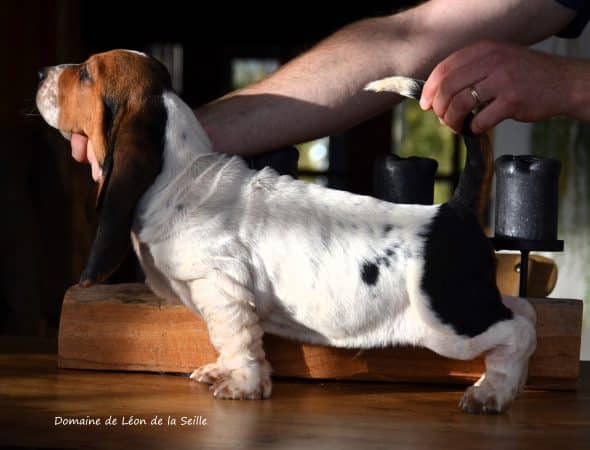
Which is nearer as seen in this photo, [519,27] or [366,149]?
[519,27]

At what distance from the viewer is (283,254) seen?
1583 millimetres

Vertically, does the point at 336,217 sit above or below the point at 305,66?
below

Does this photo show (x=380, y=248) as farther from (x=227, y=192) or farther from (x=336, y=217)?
(x=227, y=192)

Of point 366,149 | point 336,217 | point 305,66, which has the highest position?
point 305,66

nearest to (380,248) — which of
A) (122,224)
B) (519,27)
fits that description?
(122,224)

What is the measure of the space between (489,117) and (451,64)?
110 mm

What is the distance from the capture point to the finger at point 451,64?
5.35 feet

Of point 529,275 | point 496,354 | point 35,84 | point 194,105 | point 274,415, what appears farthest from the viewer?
point 194,105

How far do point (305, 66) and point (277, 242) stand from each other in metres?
0.64

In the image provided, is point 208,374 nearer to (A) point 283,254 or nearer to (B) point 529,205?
(A) point 283,254

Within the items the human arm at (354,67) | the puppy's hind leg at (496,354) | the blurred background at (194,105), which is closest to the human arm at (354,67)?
the human arm at (354,67)

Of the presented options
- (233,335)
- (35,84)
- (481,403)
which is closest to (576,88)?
(481,403)

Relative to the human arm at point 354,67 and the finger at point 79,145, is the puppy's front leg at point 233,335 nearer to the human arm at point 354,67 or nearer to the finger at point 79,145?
the finger at point 79,145

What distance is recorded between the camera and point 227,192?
Result: 164 cm
